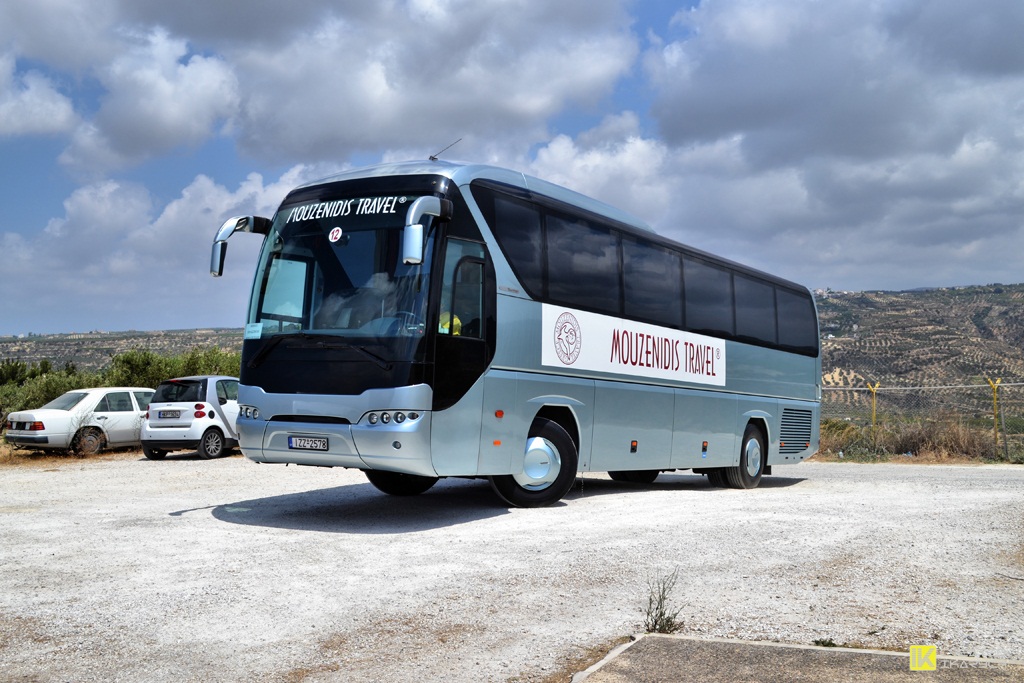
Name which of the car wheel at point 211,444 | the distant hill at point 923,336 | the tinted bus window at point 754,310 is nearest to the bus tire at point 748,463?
the tinted bus window at point 754,310

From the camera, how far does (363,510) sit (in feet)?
38.4

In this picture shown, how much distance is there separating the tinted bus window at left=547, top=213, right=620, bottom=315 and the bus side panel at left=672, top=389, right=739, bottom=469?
2473mm

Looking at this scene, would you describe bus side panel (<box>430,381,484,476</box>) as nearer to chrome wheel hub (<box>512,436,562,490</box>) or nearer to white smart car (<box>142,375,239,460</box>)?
chrome wheel hub (<box>512,436,562,490</box>)

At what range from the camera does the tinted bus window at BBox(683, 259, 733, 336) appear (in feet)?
49.0

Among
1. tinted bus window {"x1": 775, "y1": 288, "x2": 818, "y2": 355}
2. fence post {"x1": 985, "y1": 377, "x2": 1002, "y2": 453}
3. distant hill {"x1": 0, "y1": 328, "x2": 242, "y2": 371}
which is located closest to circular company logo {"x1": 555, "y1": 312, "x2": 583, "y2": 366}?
tinted bus window {"x1": 775, "y1": 288, "x2": 818, "y2": 355}

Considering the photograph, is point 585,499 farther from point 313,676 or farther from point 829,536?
point 313,676

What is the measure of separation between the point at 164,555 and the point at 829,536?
589 cm

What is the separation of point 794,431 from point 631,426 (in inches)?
246

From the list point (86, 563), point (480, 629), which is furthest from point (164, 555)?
point (480, 629)

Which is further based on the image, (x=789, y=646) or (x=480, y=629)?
(x=480, y=629)

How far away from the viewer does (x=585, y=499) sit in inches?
508

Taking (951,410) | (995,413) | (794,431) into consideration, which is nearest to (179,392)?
(794,431)

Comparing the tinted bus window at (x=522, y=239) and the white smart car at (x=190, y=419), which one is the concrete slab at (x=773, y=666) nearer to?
the tinted bus window at (x=522, y=239)

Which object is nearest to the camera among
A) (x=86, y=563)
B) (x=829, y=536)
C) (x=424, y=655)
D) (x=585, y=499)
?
(x=424, y=655)
